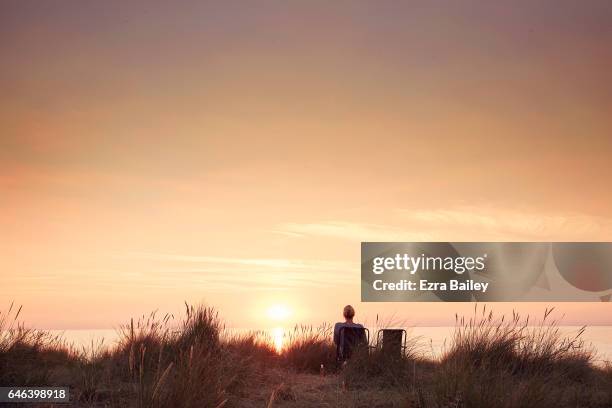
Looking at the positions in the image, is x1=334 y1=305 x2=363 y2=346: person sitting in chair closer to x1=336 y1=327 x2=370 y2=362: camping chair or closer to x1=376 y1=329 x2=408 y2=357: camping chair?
x1=336 y1=327 x2=370 y2=362: camping chair

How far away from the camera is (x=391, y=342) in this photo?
10.1 metres

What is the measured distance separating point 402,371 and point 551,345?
2205 millimetres

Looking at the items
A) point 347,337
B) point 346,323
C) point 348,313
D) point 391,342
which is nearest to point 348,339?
point 347,337

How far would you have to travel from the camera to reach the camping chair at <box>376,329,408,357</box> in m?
10.0

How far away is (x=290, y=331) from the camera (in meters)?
12.6

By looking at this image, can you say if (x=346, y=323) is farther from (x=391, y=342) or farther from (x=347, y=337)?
(x=391, y=342)

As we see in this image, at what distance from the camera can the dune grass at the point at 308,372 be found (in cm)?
659

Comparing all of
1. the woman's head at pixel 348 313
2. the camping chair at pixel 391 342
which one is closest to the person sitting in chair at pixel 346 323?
the woman's head at pixel 348 313

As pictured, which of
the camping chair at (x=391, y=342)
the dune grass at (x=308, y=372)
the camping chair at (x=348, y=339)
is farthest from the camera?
the camping chair at (x=348, y=339)

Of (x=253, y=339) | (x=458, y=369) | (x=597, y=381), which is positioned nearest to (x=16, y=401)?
(x=458, y=369)

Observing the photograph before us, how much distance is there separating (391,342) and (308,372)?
2041 millimetres

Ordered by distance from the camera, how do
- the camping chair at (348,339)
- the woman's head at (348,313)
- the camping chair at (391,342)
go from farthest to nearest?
the woman's head at (348,313) < the camping chair at (348,339) < the camping chair at (391,342)

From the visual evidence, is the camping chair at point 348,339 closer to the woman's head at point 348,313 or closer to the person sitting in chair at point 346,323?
the person sitting in chair at point 346,323

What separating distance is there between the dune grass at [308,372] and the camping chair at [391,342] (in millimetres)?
104
